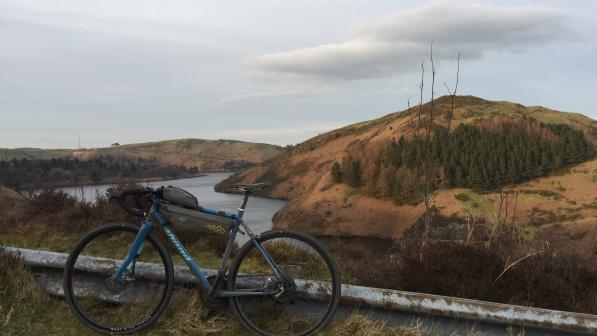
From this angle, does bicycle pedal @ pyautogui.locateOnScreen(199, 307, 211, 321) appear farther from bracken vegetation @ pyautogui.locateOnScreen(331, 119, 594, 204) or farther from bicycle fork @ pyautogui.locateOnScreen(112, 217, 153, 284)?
bracken vegetation @ pyautogui.locateOnScreen(331, 119, 594, 204)

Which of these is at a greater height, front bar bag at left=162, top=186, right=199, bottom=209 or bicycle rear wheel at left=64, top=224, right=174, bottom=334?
front bar bag at left=162, top=186, right=199, bottom=209

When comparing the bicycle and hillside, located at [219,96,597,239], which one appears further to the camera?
hillside, located at [219,96,597,239]

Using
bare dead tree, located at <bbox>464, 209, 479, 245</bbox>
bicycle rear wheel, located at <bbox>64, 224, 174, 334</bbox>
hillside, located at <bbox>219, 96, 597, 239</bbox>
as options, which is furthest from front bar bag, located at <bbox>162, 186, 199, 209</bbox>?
hillside, located at <bbox>219, 96, 597, 239</bbox>

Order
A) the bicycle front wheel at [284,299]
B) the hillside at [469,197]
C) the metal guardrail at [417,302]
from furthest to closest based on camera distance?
1. the hillside at [469,197]
2. the bicycle front wheel at [284,299]
3. the metal guardrail at [417,302]

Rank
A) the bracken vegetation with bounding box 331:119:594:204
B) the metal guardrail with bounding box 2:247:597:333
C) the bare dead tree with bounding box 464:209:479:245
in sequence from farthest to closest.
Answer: the bracken vegetation with bounding box 331:119:594:204 → the bare dead tree with bounding box 464:209:479:245 → the metal guardrail with bounding box 2:247:597:333

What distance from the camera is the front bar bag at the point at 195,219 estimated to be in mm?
4367

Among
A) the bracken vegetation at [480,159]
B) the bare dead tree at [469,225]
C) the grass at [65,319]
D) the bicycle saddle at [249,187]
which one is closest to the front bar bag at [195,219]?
the bicycle saddle at [249,187]

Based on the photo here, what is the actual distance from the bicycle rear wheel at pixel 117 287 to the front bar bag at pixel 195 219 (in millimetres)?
318

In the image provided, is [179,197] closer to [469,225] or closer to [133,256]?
[133,256]

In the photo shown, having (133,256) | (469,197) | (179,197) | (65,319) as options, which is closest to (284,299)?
(179,197)

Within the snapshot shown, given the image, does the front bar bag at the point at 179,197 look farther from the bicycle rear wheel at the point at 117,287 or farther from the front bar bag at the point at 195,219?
the bicycle rear wheel at the point at 117,287

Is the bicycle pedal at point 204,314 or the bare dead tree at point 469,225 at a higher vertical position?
the bare dead tree at point 469,225

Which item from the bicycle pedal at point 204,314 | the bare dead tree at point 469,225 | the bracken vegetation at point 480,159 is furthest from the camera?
the bracken vegetation at point 480,159

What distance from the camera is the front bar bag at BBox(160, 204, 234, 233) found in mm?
4367
